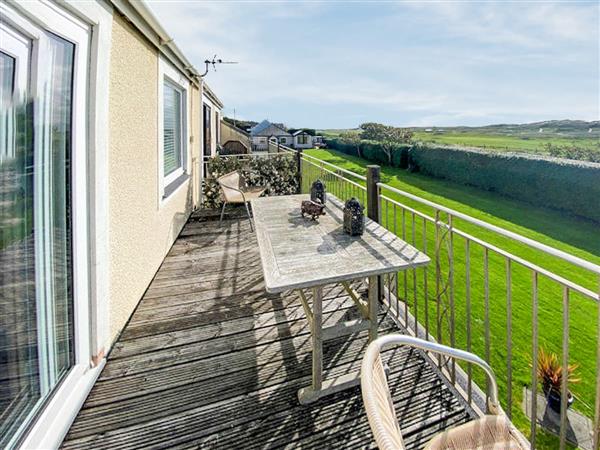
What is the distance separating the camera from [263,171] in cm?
644

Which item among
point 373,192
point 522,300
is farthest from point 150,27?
point 522,300

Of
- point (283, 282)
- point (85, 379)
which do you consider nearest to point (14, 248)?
point (85, 379)

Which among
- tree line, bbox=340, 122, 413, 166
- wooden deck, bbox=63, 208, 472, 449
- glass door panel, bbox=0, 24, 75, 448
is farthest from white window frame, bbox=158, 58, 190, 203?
tree line, bbox=340, 122, 413, 166

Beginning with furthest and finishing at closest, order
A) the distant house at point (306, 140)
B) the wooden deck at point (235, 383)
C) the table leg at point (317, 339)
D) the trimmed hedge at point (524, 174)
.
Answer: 1. the distant house at point (306, 140)
2. the trimmed hedge at point (524, 174)
3. the table leg at point (317, 339)
4. the wooden deck at point (235, 383)

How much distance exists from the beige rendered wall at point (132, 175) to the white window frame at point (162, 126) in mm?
120

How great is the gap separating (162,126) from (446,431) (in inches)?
144

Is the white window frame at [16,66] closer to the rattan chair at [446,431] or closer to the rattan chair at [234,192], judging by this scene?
the rattan chair at [446,431]

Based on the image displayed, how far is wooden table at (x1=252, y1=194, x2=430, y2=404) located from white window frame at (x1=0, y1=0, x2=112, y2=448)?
101 centimetres

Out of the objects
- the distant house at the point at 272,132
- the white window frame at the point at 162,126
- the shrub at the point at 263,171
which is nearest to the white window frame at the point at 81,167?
the white window frame at the point at 162,126

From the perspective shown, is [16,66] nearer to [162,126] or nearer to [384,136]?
[162,126]

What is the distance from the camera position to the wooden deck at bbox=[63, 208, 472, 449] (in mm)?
1564

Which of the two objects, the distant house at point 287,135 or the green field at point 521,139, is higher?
the distant house at point 287,135

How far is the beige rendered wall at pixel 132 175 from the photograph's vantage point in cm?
223

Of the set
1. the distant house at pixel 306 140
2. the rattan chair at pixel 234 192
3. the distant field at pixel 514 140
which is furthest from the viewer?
the distant house at pixel 306 140
